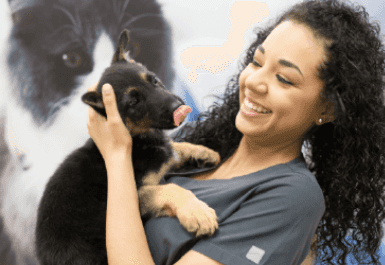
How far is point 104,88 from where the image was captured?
51.2 inches

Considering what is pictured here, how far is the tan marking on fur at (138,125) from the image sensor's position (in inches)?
56.9

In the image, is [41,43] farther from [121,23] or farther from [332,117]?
[332,117]

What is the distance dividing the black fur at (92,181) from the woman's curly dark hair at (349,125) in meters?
0.74

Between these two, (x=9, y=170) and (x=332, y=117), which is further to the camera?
(x=9, y=170)

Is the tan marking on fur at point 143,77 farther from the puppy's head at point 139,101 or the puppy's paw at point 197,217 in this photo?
the puppy's paw at point 197,217

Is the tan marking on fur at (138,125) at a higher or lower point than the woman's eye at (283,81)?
lower

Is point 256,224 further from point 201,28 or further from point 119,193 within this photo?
point 201,28

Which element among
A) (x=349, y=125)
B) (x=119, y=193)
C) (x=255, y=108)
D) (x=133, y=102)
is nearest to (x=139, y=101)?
(x=133, y=102)

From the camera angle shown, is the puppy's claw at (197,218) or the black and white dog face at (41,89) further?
the black and white dog face at (41,89)

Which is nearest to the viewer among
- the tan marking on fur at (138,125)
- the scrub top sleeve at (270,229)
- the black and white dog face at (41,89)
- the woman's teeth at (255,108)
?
the scrub top sleeve at (270,229)

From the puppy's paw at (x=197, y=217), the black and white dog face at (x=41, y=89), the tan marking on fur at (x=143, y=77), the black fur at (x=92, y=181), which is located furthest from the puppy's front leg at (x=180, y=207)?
the black and white dog face at (x=41, y=89)

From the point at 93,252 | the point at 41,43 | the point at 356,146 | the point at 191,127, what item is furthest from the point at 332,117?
the point at 41,43

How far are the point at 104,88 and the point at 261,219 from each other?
896 mm

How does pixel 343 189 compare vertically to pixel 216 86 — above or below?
below
